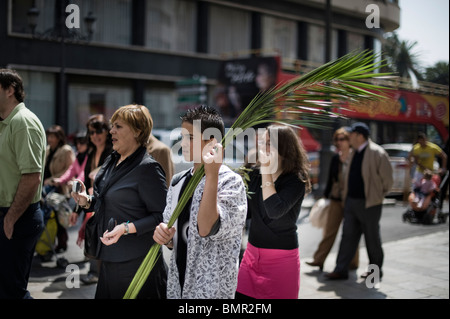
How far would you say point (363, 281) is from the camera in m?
6.15

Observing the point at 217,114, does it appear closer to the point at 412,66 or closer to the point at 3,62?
the point at 412,66

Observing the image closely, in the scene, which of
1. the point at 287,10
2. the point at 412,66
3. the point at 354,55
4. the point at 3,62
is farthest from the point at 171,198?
the point at 287,10

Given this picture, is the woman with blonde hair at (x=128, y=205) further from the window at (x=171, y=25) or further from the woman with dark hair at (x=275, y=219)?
the window at (x=171, y=25)

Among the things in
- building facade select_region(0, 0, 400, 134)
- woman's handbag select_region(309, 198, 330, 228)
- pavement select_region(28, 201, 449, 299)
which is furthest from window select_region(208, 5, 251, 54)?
woman's handbag select_region(309, 198, 330, 228)

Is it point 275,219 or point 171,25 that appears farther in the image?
point 171,25

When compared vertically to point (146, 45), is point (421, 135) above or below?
below

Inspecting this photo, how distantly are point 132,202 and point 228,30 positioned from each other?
Result: 76.9ft

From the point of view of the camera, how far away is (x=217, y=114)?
2.77 metres

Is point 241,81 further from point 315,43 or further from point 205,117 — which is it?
point 205,117

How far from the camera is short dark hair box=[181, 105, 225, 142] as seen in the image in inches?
106

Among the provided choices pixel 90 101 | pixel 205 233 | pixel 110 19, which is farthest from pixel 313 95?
pixel 110 19

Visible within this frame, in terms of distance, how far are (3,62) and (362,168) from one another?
15500 mm

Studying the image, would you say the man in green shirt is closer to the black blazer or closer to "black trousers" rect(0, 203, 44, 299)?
"black trousers" rect(0, 203, 44, 299)

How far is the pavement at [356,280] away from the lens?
5516mm
